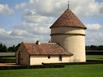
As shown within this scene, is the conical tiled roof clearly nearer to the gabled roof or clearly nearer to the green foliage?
the gabled roof

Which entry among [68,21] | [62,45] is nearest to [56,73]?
[62,45]

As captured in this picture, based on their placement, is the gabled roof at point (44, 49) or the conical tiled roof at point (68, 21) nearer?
the gabled roof at point (44, 49)

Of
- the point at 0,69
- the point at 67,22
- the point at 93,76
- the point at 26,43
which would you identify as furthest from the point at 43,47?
the point at 93,76

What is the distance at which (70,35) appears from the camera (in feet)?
177

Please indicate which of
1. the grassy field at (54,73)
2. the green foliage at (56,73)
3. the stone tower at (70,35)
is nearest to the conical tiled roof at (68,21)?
the stone tower at (70,35)

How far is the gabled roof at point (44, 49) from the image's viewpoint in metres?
49.6

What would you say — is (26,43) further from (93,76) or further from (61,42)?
(93,76)

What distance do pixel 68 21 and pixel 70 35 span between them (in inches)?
103

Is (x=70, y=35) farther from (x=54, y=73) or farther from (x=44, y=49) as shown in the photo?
(x=54, y=73)

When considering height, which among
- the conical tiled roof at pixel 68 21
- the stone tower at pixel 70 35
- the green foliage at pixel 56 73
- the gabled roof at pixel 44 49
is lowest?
the green foliage at pixel 56 73

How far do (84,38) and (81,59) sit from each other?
408cm

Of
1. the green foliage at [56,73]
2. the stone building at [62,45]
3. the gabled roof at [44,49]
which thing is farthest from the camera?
the stone building at [62,45]

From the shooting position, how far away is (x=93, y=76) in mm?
28250

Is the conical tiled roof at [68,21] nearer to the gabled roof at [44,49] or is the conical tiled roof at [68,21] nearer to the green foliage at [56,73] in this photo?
the gabled roof at [44,49]
